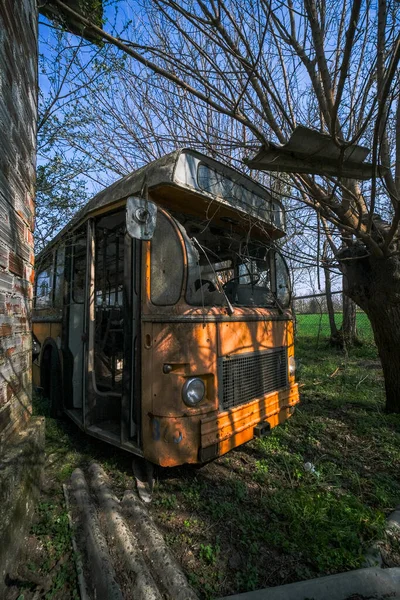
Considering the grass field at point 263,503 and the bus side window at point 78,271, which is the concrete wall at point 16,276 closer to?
the grass field at point 263,503

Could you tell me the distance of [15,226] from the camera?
7.06ft

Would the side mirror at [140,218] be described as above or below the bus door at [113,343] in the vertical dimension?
above

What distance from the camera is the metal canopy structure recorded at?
8.24 ft

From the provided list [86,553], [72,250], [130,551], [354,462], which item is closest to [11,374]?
[86,553]

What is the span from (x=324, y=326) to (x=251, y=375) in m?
10.9

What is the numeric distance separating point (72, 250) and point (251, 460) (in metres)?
3.33

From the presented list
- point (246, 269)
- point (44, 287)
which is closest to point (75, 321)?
point (44, 287)

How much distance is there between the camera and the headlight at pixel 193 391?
2514mm

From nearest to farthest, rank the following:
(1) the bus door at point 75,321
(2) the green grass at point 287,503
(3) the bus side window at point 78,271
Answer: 1. (2) the green grass at point 287,503
2. (1) the bus door at point 75,321
3. (3) the bus side window at point 78,271

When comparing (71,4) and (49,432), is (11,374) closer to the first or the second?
(49,432)

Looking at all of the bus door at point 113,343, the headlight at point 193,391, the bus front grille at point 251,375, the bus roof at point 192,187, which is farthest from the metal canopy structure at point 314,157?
the headlight at point 193,391

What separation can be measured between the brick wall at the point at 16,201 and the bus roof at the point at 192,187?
0.85m

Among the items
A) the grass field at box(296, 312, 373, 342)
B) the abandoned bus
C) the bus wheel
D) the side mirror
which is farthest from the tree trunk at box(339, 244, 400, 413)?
the grass field at box(296, 312, 373, 342)

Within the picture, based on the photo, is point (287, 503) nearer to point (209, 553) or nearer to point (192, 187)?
point (209, 553)
